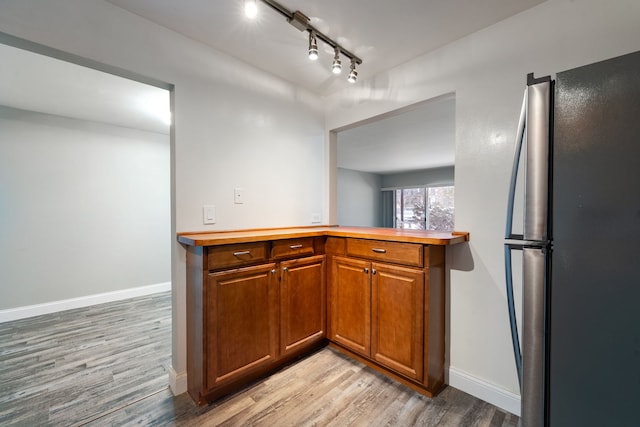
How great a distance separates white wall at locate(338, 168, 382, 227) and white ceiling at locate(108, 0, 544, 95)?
5240 mm

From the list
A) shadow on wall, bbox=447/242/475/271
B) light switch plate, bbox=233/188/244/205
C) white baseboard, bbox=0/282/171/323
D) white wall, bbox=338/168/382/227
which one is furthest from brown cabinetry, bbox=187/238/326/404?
white wall, bbox=338/168/382/227

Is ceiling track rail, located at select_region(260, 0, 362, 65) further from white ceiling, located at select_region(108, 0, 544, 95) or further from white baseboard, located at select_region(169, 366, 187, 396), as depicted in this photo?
white baseboard, located at select_region(169, 366, 187, 396)

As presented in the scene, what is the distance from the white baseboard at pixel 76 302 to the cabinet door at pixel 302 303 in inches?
109

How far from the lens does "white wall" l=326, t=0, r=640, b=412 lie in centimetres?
140

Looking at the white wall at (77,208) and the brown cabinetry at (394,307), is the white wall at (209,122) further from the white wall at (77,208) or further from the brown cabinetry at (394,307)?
the white wall at (77,208)

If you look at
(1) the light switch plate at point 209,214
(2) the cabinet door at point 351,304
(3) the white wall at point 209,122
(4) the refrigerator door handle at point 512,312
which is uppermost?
(3) the white wall at point 209,122

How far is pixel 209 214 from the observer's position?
6.23 feet

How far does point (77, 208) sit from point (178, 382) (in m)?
2.80

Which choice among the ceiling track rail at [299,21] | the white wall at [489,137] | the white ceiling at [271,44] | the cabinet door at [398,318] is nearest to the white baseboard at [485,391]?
the white wall at [489,137]

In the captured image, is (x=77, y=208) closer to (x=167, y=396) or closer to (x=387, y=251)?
(x=167, y=396)

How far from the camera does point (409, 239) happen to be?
1.67 meters

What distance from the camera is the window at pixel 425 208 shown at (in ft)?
23.4

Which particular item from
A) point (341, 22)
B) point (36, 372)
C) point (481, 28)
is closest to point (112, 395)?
point (36, 372)

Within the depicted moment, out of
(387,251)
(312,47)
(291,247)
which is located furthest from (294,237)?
(312,47)
